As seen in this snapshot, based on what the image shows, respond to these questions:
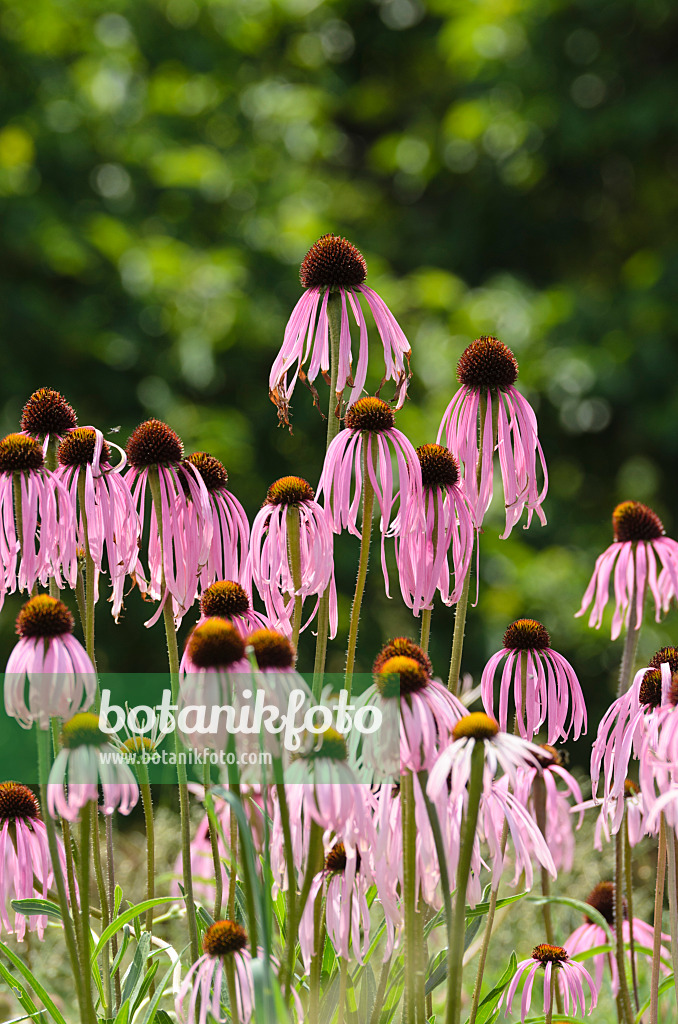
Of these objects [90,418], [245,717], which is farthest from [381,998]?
[90,418]

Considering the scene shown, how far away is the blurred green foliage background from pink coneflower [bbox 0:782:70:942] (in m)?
2.95

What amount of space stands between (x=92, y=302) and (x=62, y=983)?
3424 mm

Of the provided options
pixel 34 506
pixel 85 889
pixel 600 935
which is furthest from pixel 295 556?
pixel 600 935

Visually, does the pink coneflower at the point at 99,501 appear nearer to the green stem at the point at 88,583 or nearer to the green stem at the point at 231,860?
the green stem at the point at 88,583

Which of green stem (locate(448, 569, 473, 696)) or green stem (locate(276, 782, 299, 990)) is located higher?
green stem (locate(448, 569, 473, 696))

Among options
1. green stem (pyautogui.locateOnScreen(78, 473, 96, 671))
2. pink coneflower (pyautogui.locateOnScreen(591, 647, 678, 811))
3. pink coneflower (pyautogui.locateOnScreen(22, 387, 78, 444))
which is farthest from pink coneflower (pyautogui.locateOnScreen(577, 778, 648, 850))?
pink coneflower (pyautogui.locateOnScreen(22, 387, 78, 444))

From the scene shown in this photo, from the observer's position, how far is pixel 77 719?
2.86 feet

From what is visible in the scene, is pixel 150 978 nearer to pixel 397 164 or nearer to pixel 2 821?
pixel 2 821

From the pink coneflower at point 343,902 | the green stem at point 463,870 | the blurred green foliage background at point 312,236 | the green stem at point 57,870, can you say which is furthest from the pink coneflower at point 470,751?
the blurred green foliage background at point 312,236

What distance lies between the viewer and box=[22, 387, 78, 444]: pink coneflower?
3.78 ft

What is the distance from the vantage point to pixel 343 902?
98 centimetres

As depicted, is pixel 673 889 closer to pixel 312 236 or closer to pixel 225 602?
pixel 225 602

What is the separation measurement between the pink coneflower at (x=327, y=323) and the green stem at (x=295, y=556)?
133mm

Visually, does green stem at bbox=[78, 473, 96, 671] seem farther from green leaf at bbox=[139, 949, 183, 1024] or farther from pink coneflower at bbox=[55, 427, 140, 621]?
green leaf at bbox=[139, 949, 183, 1024]
